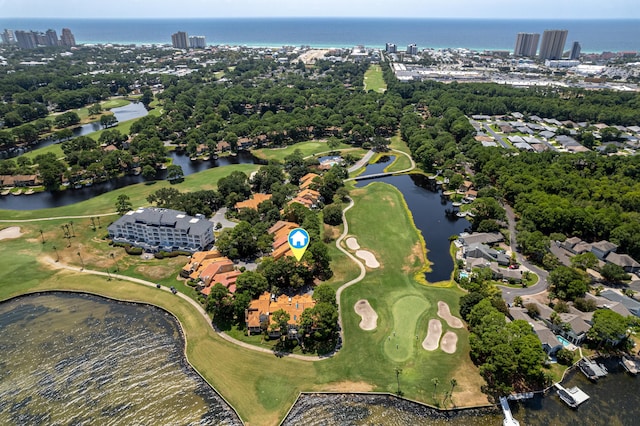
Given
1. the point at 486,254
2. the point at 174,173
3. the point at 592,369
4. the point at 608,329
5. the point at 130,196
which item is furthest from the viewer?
the point at 174,173

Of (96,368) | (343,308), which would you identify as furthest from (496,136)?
(96,368)

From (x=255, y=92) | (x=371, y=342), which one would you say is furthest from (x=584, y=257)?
(x=255, y=92)

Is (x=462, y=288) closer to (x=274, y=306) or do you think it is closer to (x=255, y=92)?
(x=274, y=306)

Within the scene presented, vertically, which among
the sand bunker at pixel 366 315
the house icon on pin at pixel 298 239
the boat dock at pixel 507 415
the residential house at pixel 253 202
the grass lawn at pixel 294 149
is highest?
the house icon on pin at pixel 298 239

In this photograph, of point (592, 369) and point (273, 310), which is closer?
point (592, 369)

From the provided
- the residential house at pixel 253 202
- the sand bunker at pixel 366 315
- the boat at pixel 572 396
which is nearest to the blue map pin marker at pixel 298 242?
the sand bunker at pixel 366 315

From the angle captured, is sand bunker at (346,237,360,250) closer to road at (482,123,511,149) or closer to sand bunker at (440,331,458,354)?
sand bunker at (440,331,458,354)

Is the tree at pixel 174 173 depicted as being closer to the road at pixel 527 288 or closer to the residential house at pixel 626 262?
the road at pixel 527 288

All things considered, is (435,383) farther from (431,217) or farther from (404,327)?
(431,217)
